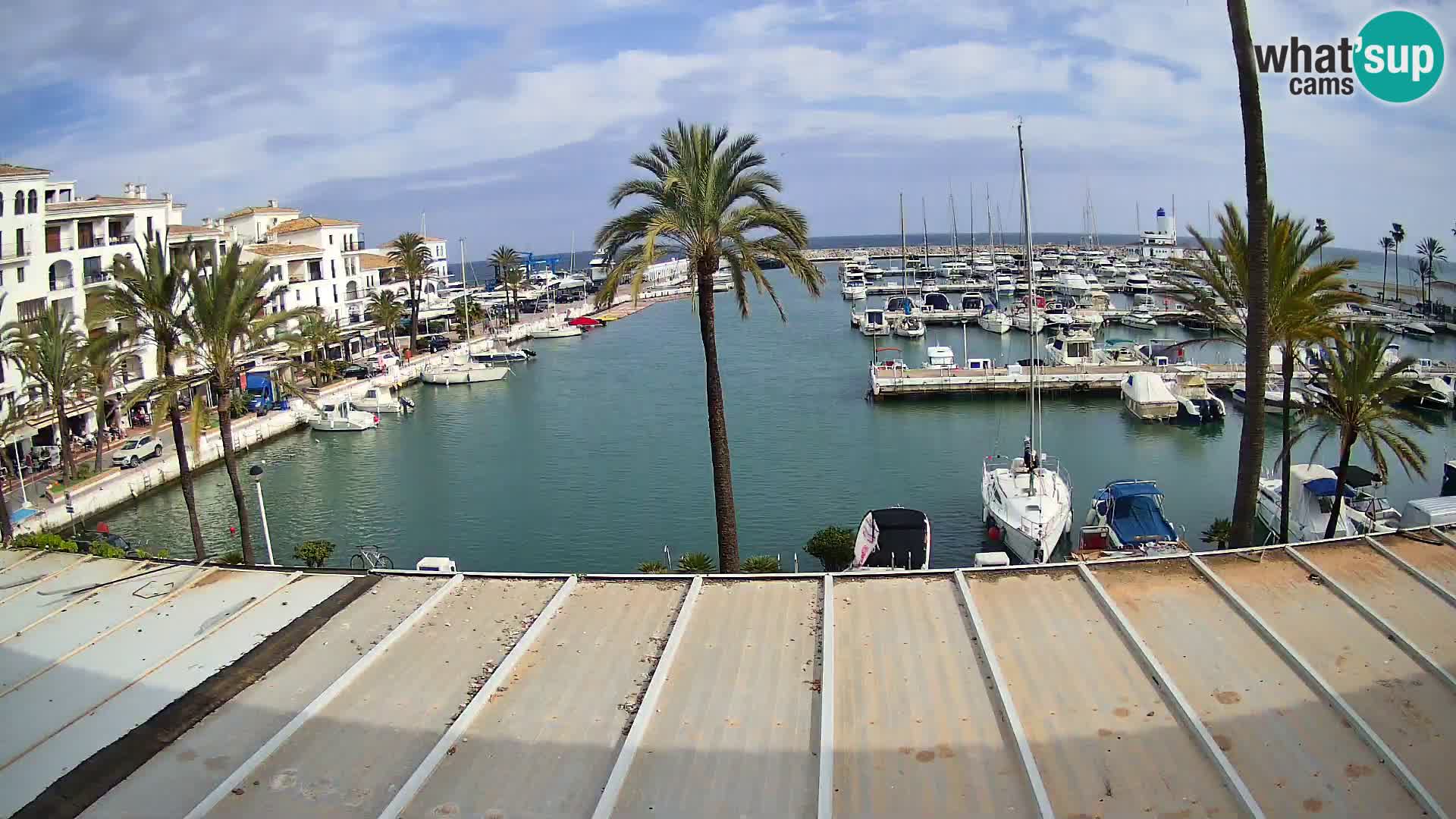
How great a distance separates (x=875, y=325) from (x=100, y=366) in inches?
2121

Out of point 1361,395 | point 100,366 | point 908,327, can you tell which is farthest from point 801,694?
point 908,327

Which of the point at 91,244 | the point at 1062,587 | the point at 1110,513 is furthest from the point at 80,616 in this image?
the point at 91,244

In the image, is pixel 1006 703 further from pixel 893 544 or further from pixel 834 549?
pixel 834 549

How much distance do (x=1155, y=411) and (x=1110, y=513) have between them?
20.8 metres

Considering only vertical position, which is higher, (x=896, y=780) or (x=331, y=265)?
(x=331, y=265)

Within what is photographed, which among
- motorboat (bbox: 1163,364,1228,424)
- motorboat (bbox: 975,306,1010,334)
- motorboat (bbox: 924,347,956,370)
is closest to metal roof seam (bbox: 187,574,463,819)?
motorboat (bbox: 1163,364,1228,424)

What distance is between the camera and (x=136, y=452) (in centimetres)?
3666

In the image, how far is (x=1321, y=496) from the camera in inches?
961

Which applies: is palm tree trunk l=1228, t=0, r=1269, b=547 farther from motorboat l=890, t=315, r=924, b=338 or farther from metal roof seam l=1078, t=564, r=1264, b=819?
motorboat l=890, t=315, r=924, b=338

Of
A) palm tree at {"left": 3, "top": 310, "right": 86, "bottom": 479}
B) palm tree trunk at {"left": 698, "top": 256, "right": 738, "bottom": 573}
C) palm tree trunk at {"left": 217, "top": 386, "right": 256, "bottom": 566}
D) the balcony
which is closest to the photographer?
palm tree trunk at {"left": 698, "top": 256, "right": 738, "bottom": 573}

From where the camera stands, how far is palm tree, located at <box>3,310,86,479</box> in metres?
32.3

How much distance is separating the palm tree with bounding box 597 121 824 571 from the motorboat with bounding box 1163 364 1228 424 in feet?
98.4

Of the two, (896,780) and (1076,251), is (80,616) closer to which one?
(896,780)

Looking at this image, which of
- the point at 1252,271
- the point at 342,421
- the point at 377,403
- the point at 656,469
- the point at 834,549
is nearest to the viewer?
the point at 1252,271
